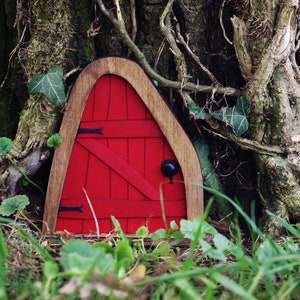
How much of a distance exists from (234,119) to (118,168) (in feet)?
1.54

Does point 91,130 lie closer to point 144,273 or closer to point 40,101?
point 40,101

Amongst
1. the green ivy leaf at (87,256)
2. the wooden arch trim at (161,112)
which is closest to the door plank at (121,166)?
the wooden arch trim at (161,112)

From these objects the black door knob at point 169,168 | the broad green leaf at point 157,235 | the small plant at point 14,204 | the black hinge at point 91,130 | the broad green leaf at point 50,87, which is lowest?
the broad green leaf at point 157,235

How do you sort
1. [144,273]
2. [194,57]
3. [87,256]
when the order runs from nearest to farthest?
[87,256] → [144,273] → [194,57]

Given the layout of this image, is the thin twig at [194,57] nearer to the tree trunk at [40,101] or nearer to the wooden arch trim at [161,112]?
the wooden arch trim at [161,112]

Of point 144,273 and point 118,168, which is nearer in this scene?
point 144,273

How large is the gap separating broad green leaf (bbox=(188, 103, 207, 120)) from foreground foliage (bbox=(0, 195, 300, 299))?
0.50m

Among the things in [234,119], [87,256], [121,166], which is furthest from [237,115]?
[87,256]

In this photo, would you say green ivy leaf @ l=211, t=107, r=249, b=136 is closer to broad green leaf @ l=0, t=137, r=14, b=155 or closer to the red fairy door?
the red fairy door

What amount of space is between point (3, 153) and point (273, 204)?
3.38ft

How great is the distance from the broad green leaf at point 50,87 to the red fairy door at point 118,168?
111mm

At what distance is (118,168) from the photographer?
2.07 m

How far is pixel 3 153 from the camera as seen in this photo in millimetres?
2033

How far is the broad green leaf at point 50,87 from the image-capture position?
207 cm
